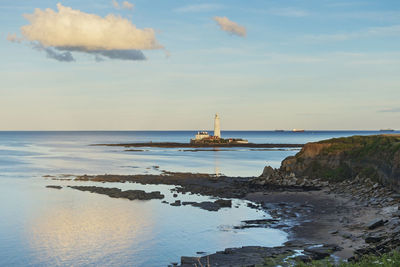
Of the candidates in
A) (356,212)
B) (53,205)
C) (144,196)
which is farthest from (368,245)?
(53,205)

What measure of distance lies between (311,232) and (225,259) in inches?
267

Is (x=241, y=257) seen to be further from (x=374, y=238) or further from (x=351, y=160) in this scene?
(x=351, y=160)

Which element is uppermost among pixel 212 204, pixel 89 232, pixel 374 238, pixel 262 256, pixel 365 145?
pixel 365 145

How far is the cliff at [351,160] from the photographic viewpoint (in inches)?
1351

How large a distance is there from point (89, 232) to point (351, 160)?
85.1 ft

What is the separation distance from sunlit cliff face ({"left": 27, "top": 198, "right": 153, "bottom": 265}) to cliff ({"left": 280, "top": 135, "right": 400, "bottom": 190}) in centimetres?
1851

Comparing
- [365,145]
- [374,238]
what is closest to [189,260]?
[374,238]

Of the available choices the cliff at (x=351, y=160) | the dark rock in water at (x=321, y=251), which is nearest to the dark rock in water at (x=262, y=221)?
the dark rock in water at (x=321, y=251)

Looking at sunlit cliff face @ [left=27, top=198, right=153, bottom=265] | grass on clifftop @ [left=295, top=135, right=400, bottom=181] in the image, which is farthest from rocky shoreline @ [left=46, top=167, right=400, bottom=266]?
sunlit cliff face @ [left=27, top=198, right=153, bottom=265]

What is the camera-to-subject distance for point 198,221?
27.0 meters

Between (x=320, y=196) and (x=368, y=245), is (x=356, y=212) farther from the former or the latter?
(x=368, y=245)

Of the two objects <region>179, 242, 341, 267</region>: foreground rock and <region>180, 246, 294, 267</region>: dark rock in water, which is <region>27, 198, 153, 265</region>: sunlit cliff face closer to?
<region>180, 246, 294, 267</region>: dark rock in water

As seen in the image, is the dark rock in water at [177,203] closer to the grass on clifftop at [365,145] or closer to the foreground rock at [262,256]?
the foreground rock at [262,256]

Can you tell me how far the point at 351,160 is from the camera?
134 feet
